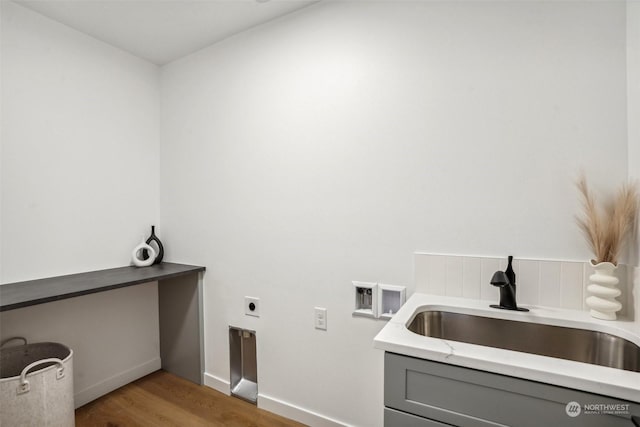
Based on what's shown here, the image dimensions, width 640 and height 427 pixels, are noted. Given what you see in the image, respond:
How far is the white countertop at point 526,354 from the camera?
74cm

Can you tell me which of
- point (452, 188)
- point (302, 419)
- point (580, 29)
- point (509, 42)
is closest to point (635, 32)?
point (580, 29)

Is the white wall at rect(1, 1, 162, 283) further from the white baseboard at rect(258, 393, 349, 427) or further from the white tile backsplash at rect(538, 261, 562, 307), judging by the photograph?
the white tile backsplash at rect(538, 261, 562, 307)

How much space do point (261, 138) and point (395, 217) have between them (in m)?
1.00

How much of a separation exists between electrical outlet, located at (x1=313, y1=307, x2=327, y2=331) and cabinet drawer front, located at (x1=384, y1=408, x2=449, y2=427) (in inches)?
30.5

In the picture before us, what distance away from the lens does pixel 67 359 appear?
1594 mm

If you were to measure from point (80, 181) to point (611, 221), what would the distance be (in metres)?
2.80

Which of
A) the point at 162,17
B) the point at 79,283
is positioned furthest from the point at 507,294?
the point at 162,17

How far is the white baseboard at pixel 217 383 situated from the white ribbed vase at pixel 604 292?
2.09m

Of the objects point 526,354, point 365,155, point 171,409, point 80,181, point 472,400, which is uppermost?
point 365,155

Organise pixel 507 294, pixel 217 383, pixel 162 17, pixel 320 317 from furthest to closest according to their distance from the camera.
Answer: pixel 217 383, pixel 162 17, pixel 320 317, pixel 507 294

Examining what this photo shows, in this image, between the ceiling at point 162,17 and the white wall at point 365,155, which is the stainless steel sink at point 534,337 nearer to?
the white wall at point 365,155

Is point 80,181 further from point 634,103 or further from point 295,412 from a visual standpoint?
point 634,103

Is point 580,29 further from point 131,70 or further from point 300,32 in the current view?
point 131,70

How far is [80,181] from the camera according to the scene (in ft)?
6.66
